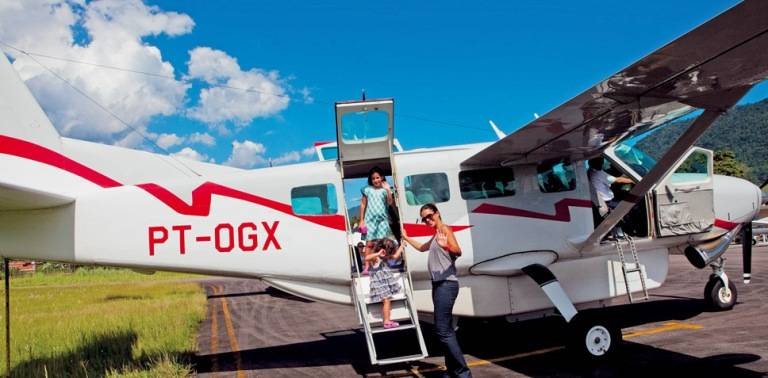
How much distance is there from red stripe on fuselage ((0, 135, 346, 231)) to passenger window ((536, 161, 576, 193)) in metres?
3.08

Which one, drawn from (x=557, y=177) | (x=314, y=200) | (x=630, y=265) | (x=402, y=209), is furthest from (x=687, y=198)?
(x=314, y=200)

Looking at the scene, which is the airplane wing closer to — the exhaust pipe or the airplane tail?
the exhaust pipe

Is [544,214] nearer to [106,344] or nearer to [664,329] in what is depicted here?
[664,329]

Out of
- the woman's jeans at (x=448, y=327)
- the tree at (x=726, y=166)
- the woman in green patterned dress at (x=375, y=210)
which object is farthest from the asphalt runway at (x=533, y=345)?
the tree at (x=726, y=166)

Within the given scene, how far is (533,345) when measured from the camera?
8.26 metres

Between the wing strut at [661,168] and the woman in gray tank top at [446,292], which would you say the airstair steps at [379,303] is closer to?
the woman in gray tank top at [446,292]

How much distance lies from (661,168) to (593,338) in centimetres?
234

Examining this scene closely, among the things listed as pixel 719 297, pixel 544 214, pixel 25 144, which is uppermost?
pixel 25 144

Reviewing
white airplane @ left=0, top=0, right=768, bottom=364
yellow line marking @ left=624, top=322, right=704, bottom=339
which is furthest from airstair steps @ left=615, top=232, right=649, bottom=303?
yellow line marking @ left=624, top=322, right=704, bottom=339

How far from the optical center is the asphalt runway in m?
6.60

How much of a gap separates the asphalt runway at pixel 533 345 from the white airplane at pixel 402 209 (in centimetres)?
→ 67

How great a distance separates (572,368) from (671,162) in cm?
281

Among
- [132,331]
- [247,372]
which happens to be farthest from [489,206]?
[132,331]

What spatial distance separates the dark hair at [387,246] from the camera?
23.6 ft
